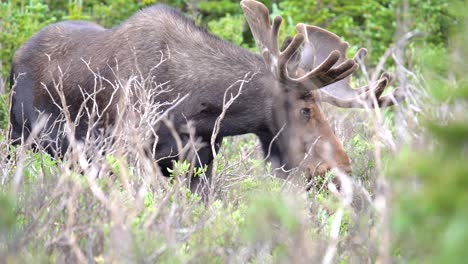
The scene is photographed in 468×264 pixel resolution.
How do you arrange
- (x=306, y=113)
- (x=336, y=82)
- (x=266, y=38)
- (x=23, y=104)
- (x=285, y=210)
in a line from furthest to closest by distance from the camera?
(x=23, y=104), (x=336, y=82), (x=306, y=113), (x=266, y=38), (x=285, y=210)

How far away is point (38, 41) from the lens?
780cm

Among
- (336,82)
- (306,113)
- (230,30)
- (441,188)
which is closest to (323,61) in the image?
(306,113)

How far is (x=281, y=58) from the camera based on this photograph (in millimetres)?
6504

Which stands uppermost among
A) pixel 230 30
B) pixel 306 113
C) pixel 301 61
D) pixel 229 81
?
pixel 301 61

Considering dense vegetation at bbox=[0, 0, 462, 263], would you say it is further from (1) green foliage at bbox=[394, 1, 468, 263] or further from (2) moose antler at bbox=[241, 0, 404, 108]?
(2) moose antler at bbox=[241, 0, 404, 108]

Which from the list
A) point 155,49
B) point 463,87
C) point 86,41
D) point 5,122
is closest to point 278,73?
point 155,49

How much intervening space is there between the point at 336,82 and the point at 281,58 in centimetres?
106

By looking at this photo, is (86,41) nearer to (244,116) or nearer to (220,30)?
(244,116)

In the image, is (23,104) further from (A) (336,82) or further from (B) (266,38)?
(A) (336,82)

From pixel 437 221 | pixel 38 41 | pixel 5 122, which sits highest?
pixel 437 221

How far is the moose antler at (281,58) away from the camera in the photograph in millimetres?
6426

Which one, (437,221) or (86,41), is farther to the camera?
(86,41)

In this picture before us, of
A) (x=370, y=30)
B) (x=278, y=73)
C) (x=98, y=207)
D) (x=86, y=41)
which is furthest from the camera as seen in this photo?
(x=370, y=30)

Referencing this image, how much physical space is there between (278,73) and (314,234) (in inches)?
84.7
